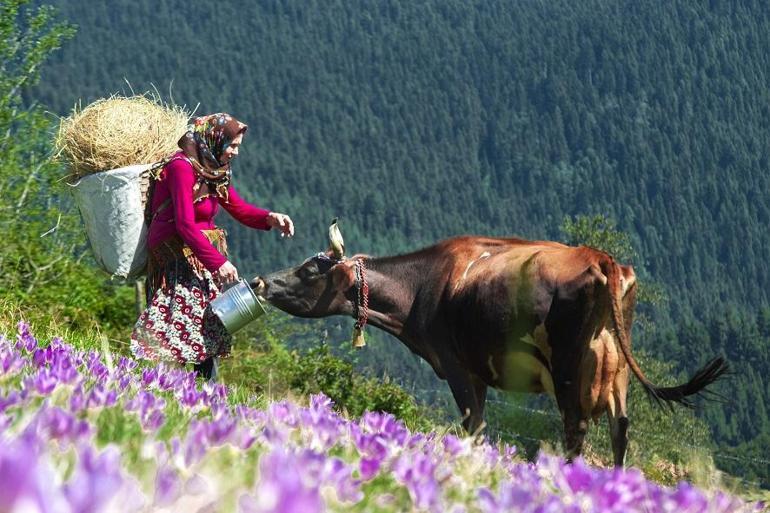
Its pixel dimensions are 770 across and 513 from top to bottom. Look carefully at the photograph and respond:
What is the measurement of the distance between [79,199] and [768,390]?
161 metres

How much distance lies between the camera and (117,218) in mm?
6359

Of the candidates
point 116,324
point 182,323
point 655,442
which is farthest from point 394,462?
point 655,442

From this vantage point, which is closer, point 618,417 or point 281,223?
point 281,223

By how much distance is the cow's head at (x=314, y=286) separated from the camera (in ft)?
32.9

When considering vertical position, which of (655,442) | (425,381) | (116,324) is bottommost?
(425,381)

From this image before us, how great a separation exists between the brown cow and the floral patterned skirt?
1650 mm

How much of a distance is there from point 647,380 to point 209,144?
3.26 m

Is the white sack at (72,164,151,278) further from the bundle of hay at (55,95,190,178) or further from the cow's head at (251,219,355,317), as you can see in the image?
the cow's head at (251,219,355,317)

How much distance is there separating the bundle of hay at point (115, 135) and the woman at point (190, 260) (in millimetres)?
356

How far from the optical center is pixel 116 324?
14992 mm

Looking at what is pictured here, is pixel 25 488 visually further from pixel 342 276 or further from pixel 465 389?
pixel 342 276

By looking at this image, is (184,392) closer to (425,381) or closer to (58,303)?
(58,303)

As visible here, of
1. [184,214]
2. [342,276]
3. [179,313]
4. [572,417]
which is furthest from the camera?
[342,276]

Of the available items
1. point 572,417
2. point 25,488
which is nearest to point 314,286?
point 572,417
